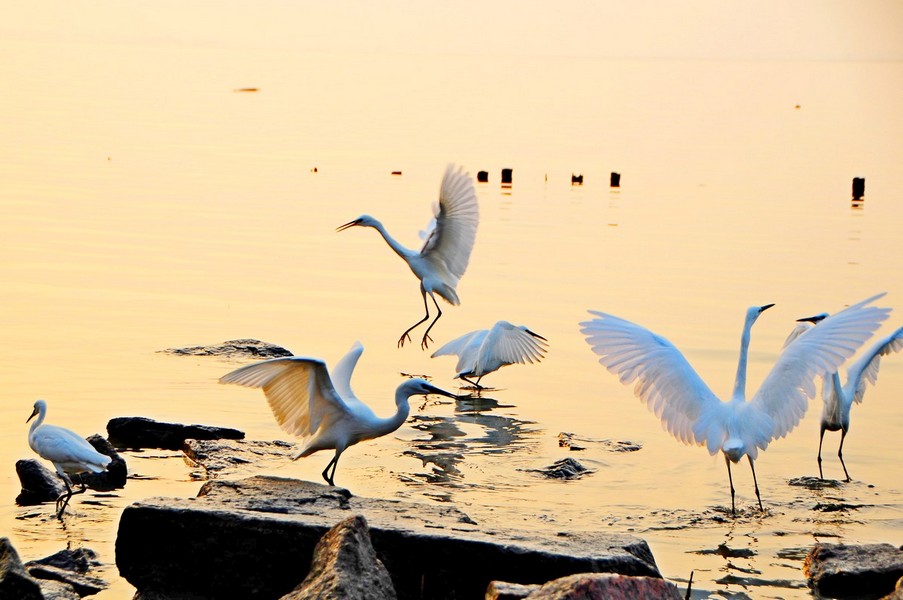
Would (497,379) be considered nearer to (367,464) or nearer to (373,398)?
(373,398)

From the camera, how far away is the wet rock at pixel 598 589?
555 cm

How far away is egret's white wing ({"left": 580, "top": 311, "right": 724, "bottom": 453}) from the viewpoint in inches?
361

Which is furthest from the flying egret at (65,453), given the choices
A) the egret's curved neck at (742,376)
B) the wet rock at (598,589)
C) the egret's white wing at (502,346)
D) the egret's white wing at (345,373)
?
the egret's white wing at (502,346)

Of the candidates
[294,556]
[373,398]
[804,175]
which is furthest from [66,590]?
[804,175]

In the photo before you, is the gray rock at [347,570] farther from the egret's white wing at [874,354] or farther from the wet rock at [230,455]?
the egret's white wing at [874,354]

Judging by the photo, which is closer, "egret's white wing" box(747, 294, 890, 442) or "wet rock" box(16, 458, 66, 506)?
"wet rock" box(16, 458, 66, 506)

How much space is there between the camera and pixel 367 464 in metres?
10.7

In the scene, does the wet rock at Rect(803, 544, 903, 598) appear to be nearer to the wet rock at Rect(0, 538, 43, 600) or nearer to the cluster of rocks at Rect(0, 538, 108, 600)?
the cluster of rocks at Rect(0, 538, 108, 600)

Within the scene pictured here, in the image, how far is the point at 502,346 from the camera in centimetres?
1357

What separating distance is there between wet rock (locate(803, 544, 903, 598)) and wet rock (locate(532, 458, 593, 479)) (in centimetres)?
260

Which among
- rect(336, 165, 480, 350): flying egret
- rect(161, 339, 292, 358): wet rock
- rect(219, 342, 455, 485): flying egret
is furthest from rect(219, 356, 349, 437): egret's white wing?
rect(336, 165, 480, 350): flying egret

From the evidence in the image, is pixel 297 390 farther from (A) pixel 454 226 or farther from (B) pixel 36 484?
(A) pixel 454 226

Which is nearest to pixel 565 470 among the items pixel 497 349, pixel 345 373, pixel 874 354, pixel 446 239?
pixel 345 373

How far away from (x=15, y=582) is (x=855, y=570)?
451cm
